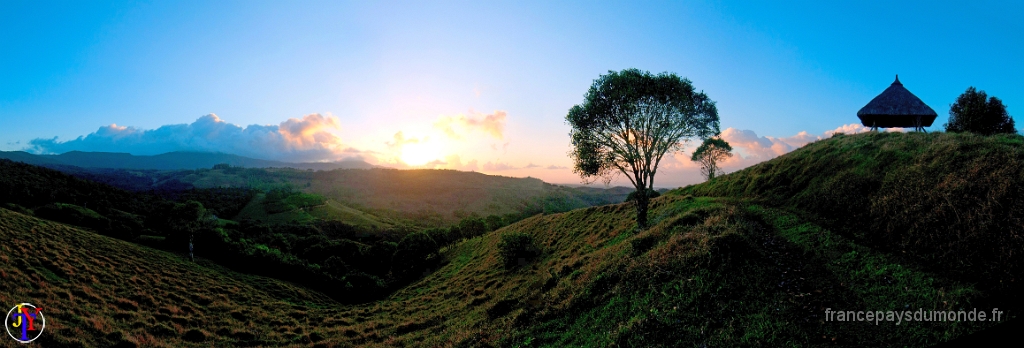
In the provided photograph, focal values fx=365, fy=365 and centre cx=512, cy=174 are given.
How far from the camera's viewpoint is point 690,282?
13.2 m

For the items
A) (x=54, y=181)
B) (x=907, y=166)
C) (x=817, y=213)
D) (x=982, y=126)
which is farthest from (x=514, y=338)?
(x=54, y=181)

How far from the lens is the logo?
17.1 m

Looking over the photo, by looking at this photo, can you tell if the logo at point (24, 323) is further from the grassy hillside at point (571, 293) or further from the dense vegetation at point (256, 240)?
the dense vegetation at point (256, 240)

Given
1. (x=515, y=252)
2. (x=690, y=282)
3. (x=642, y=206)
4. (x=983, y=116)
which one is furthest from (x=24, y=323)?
(x=983, y=116)

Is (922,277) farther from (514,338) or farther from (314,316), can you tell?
(314,316)

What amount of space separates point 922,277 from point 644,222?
15959mm

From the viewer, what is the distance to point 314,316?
3409cm

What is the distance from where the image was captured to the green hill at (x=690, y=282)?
10828mm

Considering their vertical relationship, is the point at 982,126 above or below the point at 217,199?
above

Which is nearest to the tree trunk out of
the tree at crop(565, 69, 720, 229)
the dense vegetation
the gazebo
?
the tree at crop(565, 69, 720, 229)

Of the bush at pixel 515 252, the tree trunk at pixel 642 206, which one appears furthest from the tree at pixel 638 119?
the bush at pixel 515 252

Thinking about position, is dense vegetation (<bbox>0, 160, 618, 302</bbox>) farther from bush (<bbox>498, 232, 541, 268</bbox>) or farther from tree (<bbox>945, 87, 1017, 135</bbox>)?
tree (<bbox>945, 87, 1017, 135</bbox>)

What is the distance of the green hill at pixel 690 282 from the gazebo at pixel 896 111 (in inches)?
367

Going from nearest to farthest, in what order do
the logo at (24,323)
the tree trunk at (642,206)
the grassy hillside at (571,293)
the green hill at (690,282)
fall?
the green hill at (690,282) < the grassy hillside at (571,293) < the logo at (24,323) < the tree trunk at (642,206)
